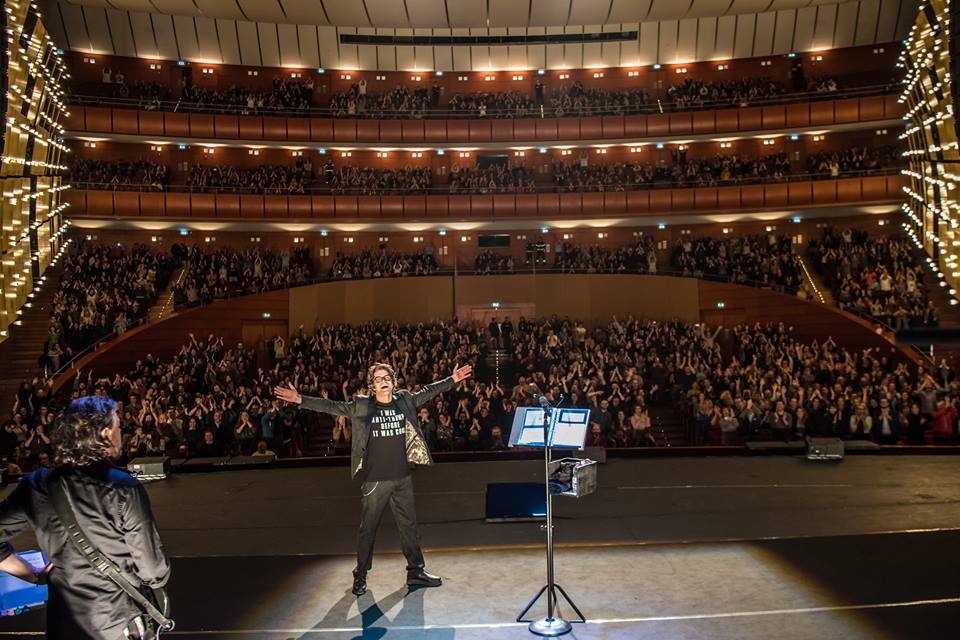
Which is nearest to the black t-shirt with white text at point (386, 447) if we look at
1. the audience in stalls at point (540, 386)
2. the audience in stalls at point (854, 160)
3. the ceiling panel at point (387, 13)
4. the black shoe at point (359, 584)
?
the black shoe at point (359, 584)

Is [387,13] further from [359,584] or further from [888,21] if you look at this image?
[359,584]

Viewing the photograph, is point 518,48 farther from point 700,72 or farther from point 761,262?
point 761,262

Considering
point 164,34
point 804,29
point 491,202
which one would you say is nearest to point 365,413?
point 491,202

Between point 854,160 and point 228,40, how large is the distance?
941 inches

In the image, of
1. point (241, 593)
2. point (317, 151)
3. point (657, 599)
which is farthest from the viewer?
point (317, 151)

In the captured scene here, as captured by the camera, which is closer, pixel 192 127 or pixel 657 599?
pixel 657 599

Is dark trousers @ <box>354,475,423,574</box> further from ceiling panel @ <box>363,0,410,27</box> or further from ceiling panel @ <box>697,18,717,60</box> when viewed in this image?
ceiling panel @ <box>697,18,717,60</box>

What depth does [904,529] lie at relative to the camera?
738 cm

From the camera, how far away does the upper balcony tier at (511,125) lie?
25.8 m

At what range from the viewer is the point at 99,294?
21.2 m

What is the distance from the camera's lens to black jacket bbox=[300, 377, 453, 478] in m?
6.09

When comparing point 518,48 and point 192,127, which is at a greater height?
point 518,48

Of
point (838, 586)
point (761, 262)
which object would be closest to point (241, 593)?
point (838, 586)

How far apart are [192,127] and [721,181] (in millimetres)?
18626
